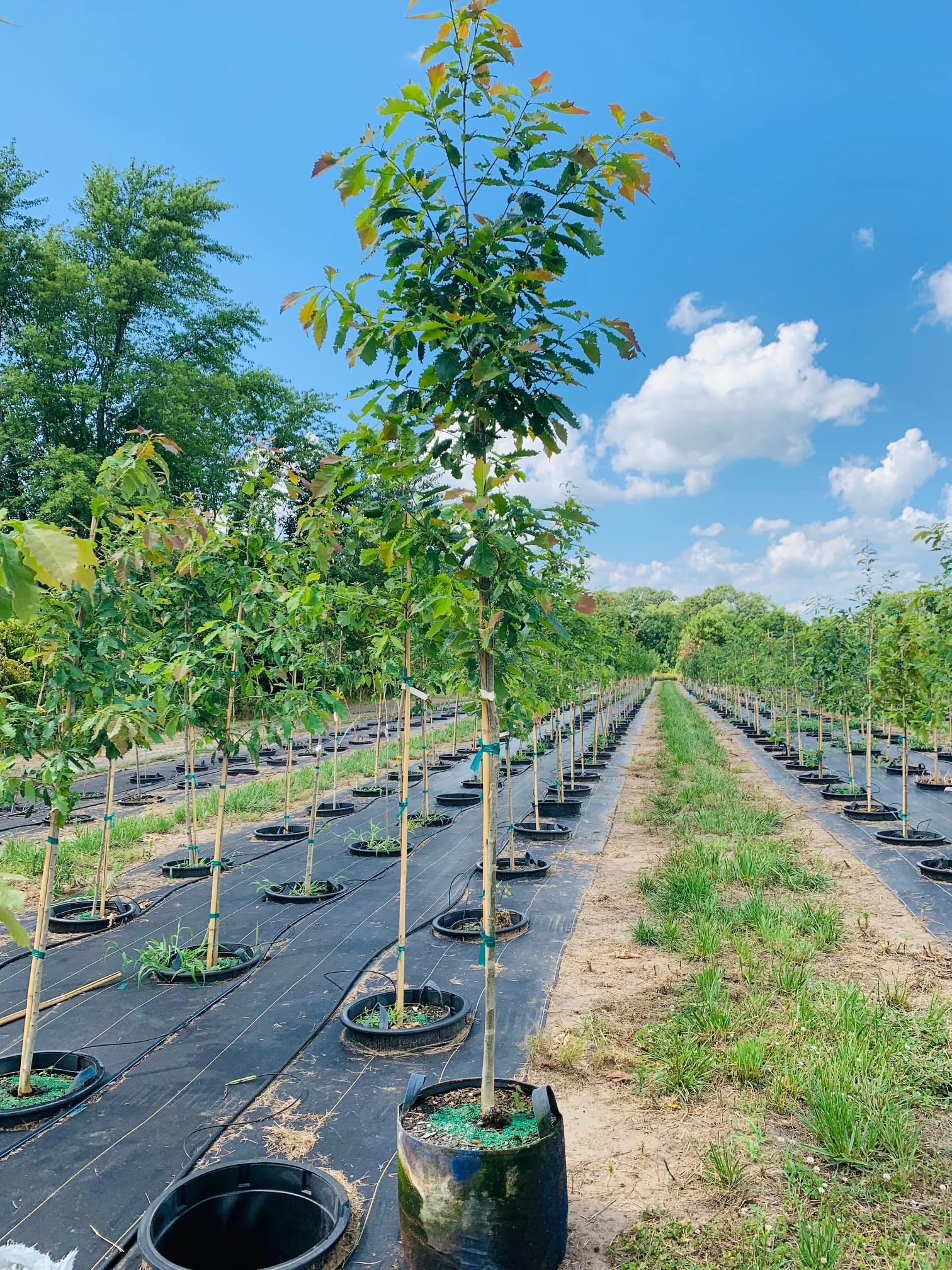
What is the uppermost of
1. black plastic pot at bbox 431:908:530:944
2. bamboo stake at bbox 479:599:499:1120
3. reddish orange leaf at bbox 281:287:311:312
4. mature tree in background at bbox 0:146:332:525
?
mature tree in background at bbox 0:146:332:525

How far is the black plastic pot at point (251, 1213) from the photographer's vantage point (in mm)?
2627

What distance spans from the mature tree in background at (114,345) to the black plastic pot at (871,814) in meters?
14.5

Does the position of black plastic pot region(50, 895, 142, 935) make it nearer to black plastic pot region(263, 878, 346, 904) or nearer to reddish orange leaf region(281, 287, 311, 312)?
black plastic pot region(263, 878, 346, 904)

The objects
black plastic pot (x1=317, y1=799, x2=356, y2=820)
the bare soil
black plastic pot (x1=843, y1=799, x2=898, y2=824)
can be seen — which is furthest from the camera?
black plastic pot (x1=317, y1=799, x2=356, y2=820)

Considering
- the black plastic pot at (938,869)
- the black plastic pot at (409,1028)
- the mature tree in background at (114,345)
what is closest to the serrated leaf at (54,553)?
the black plastic pot at (409,1028)

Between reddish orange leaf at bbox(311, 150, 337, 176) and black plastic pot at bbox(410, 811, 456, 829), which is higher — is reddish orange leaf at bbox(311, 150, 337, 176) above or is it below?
above

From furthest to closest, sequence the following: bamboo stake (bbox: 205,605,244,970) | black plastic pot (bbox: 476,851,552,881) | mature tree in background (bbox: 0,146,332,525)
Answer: mature tree in background (bbox: 0,146,332,525), black plastic pot (bbox: 476,851,552,881), bamboo stake (bbox: 205,605,244,970)

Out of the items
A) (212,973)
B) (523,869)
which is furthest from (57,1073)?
(523,869)

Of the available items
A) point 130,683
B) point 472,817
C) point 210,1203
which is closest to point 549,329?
point 130,683

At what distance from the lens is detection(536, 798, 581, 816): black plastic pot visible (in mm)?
10844

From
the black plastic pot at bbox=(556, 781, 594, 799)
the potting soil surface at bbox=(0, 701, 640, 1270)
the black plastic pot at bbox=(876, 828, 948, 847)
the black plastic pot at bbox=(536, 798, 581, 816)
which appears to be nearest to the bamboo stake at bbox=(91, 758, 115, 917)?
the potting soil surface at bbox=(0, 701, 640, 1270)

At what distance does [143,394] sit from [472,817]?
19362 mm

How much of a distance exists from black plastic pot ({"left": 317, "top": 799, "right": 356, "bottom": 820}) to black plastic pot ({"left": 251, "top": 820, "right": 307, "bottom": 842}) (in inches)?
26.6

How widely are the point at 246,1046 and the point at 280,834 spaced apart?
5.33 meters
